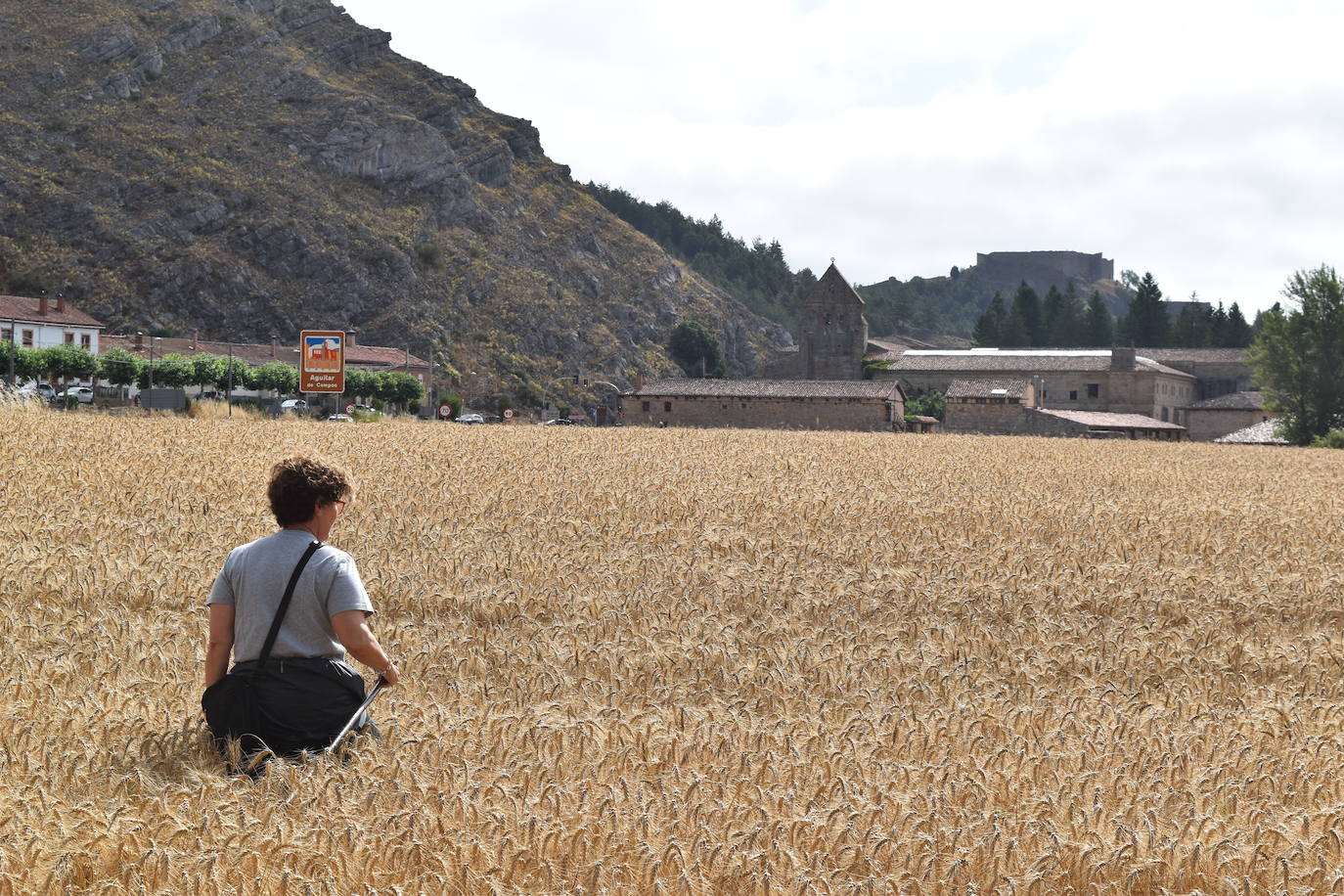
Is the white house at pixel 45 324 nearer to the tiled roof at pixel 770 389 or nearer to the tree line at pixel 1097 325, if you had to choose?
the tiled roof at pixel 770 389

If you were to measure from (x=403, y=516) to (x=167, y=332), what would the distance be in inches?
4151

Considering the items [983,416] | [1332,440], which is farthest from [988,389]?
[1332,440]

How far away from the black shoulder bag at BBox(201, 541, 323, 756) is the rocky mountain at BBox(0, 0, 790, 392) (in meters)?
116

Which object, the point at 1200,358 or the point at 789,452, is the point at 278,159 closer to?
the point at 1200,358

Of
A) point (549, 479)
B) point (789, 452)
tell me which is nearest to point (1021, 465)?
point (789, 452)

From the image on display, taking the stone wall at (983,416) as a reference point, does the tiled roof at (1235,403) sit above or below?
above

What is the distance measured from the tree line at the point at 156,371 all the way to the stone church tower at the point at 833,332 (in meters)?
48.7

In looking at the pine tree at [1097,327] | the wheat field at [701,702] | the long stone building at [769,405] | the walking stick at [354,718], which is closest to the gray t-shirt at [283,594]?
the walking stick at [354,718]

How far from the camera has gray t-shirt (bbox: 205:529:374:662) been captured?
6566 millimetres

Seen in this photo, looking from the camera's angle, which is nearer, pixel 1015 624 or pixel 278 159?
pixel 1015 624

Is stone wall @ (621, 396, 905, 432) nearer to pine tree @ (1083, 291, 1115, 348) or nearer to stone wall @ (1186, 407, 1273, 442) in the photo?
stone wall @ (1186, 407, 1273, 442)

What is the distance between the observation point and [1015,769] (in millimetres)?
6598

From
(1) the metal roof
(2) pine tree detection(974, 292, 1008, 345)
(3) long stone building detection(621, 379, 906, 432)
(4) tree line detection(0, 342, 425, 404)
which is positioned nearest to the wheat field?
(4) tree line detection(0, 342, 425, 404)

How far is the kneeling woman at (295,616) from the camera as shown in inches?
260
